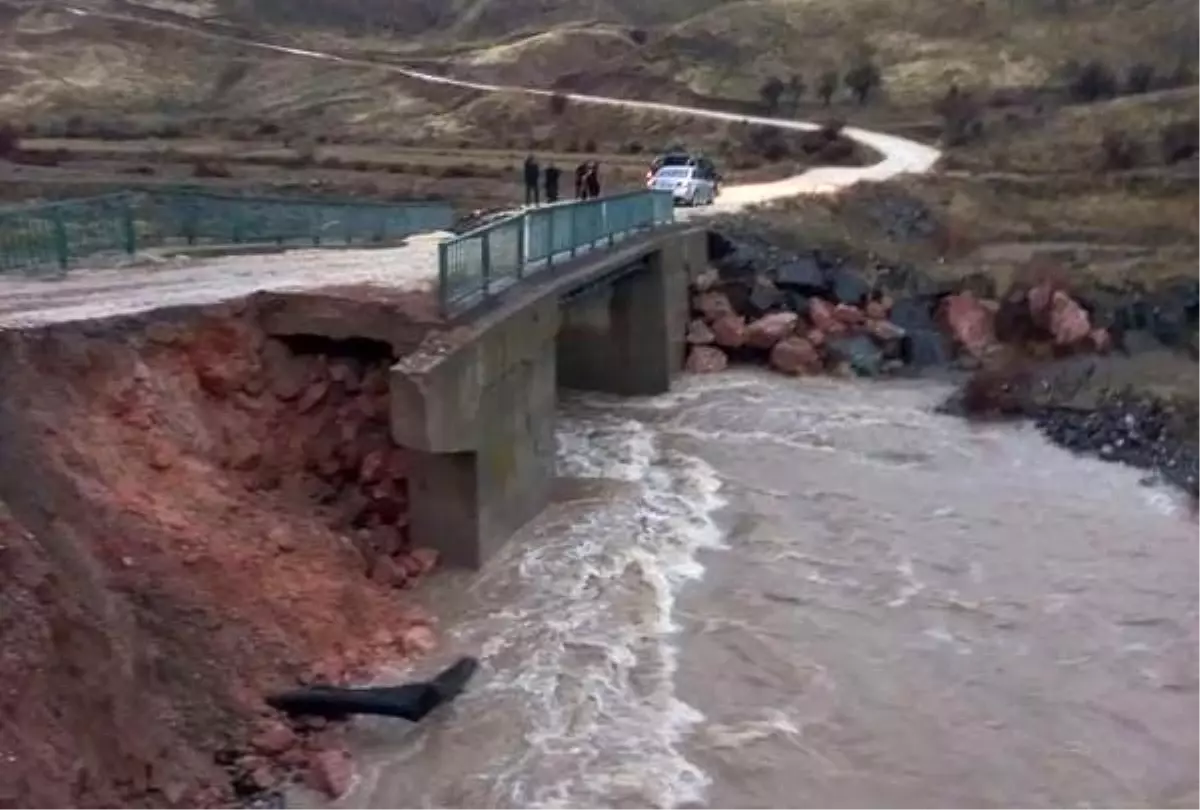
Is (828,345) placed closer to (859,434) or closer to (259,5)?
(859,434)

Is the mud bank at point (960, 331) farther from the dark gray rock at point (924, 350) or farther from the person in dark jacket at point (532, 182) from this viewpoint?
the person in dark jacket at point (532, 182)

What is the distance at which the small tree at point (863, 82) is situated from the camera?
74.9m

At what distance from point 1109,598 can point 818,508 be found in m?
4.80

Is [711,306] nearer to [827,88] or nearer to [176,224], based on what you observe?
[176,224]

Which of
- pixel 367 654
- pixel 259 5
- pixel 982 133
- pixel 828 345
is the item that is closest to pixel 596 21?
pixel 259 5

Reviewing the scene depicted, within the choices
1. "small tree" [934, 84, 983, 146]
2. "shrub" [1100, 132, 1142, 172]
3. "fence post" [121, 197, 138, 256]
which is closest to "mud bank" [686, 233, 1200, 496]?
"fence post" [121, 197, 138, 256]

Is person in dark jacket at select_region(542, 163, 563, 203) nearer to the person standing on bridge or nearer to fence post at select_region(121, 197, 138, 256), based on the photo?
the person standing on bridge

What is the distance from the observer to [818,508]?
2150 centimetres

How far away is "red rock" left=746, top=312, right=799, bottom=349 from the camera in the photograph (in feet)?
102

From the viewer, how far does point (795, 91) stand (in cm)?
7481

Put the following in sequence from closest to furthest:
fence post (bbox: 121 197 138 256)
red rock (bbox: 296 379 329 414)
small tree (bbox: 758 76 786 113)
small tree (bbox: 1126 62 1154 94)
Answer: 1. red rock (bbox: 296 379 329 414)
2. fence post (bbox: 121 197 138 256)
3. small tree (bbox: 1126 62 1154 94)
4. small tree (bbox: 758 76 786 113)

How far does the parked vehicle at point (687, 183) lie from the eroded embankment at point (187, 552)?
21959 mm

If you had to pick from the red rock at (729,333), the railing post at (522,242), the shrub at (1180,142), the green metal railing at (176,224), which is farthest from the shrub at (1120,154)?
the railing post at (522,242)

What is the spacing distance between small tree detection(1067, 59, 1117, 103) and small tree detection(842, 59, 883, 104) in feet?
33.1
